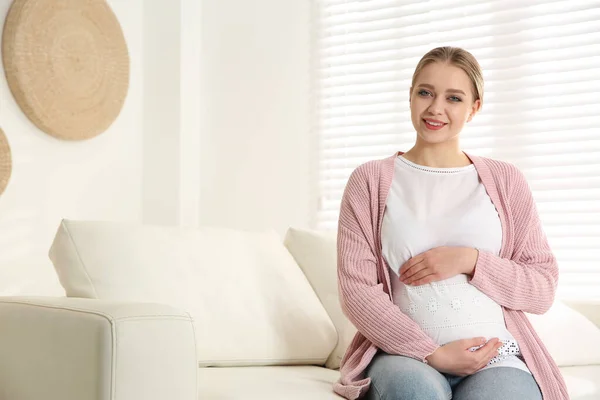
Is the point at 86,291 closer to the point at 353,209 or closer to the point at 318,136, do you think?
the point at 353,209

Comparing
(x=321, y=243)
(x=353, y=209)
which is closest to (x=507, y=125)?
(x=321, y=243)

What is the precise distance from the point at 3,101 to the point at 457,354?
204 cm

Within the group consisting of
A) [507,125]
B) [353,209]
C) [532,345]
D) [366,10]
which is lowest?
[532,345]

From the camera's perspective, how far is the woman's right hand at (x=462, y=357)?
5.42ft

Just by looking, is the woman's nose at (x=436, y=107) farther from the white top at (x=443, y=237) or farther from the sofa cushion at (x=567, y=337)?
the sofa cushion at (x=567, y=337)

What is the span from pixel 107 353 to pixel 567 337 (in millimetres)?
1379

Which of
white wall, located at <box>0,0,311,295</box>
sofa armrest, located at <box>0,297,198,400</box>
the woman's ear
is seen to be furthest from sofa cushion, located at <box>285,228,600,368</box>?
white wall, located at <box>0,0,311,295</box>

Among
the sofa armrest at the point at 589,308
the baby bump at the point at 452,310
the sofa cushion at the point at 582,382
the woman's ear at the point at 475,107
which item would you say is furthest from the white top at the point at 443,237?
the sofa armrest at the point at 589,308

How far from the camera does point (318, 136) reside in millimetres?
3500

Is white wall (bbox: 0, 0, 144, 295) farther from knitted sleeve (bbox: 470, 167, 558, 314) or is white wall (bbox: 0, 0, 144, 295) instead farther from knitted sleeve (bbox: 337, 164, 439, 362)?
knitted sleeve (bbox: 470, 167, 558, 314)

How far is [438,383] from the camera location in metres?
1.60

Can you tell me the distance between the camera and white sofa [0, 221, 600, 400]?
4.68 ft

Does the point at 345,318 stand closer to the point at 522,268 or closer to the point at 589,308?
the point at 522,268

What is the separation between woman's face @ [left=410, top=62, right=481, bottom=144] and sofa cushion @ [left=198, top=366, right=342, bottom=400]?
2.09 feet
